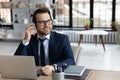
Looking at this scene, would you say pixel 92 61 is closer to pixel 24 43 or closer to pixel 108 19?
pixel 108 19

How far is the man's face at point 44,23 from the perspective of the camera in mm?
2287

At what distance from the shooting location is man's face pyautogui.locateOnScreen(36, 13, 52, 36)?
2.29 m

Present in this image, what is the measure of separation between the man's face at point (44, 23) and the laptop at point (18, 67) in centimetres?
58

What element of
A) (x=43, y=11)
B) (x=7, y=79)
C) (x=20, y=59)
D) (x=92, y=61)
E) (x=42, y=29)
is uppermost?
(x=43, y=11)

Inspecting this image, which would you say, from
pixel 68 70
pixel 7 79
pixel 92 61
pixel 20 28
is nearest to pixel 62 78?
pixel 68 70

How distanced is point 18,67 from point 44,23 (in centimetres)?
62

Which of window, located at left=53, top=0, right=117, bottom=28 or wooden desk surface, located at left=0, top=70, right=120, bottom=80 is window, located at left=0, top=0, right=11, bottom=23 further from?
wooden desk surface, located at left=0, top=70, right=120, bottom=80

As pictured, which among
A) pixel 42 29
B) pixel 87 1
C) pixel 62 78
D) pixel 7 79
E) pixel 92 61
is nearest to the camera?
pixel 62 78

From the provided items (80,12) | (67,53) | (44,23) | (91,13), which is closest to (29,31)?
(44,23)

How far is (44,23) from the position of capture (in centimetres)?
230

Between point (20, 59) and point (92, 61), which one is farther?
point (92, 61)

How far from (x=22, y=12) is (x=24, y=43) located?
6.76m

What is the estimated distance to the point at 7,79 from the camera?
1893 millimetres

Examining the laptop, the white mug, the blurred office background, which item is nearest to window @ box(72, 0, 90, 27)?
the blurred office background
